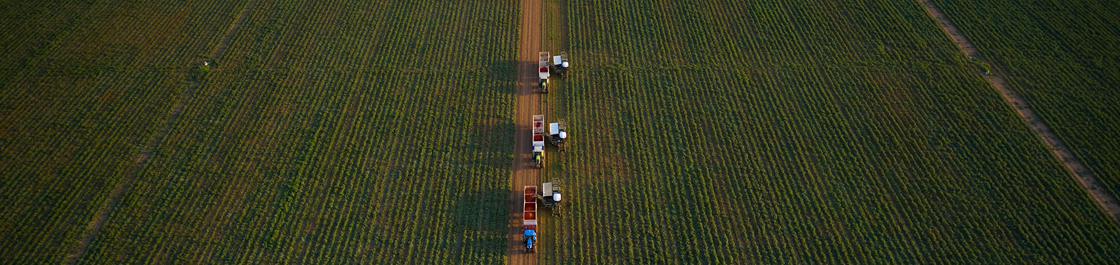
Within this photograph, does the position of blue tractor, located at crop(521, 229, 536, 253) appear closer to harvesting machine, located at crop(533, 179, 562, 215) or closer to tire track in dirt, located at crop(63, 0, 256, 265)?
harvesting machine, located at crop(533, 179, 562, 215)

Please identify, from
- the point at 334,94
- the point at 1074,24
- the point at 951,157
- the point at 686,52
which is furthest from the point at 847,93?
the point at 334,94

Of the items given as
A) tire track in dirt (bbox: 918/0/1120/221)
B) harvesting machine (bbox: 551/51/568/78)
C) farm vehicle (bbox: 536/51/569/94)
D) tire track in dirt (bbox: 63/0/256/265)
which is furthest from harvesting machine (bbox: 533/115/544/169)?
tire track in dirt (bbox: 918/0/1120/221)

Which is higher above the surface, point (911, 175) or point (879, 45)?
point (879, 45)

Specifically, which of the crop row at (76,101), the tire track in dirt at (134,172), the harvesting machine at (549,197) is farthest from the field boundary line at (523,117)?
the crop row at (76,101)

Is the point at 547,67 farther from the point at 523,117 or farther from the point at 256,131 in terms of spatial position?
the point at 256,131

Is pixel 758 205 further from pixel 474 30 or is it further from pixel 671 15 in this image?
pixel 474 30

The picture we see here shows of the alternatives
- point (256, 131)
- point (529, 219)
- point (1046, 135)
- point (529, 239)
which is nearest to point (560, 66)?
point (529, 219)

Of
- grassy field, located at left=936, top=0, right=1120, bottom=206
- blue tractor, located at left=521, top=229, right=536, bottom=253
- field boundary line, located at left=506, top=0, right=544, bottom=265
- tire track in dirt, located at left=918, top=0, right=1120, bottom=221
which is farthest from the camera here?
grassy field, located at left=936, top=0, right=1120, bottom=206
